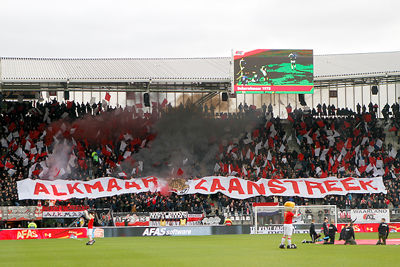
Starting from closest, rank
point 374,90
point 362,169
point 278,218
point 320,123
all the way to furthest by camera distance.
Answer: point 278,218, point 374,90, point 362,169, point 320,123

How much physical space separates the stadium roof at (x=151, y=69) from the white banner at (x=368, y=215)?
10073 millimetres

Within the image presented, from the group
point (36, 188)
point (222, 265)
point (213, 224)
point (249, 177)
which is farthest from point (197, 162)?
point (222, 265)

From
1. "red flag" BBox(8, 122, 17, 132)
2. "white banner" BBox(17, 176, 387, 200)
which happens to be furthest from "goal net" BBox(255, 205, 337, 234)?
"red flag" BBox(8, 122, 17, 132)

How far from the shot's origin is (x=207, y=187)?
47875mm

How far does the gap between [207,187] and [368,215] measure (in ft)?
38.1

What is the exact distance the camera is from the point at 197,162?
5025 cm

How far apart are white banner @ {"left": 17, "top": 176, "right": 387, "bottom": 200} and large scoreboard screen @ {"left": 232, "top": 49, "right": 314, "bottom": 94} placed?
734 centimetres

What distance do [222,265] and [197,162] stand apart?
31.5 meters

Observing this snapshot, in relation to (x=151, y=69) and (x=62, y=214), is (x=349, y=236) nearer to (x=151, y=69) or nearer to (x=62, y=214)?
(x=62, y=214)

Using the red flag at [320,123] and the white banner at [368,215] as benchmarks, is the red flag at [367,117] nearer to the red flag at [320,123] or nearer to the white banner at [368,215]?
the red flag at [320,123]

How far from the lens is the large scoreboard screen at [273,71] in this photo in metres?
45.6

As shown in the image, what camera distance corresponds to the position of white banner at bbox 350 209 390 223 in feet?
145

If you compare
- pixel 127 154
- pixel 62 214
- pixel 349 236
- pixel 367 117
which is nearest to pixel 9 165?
pixel 62 214

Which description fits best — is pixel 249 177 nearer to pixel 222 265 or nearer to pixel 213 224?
pixel 213 224
